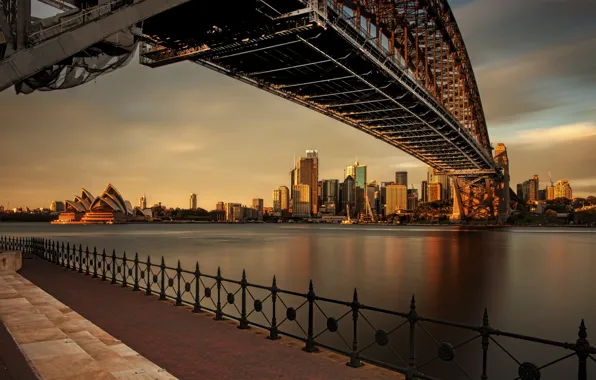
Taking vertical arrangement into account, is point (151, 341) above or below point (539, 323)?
above

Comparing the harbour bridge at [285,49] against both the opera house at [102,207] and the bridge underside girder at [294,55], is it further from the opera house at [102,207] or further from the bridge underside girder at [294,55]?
the opera house at [102,207]

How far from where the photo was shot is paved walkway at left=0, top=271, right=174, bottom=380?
5.53 m

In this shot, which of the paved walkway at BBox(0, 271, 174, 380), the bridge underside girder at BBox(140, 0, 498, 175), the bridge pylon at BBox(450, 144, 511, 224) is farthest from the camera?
the bridge pylon at BBox(450, 144, 511, 224)

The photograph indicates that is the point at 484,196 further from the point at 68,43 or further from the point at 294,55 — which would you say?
the point at 68,43

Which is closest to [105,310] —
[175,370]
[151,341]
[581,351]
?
[151,341]

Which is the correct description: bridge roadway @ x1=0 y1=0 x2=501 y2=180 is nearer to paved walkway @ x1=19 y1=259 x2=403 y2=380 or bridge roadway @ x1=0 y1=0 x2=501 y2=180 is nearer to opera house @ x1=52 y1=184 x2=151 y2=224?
paved walkway @ x1=19 y1=259 x2=403 y2=380

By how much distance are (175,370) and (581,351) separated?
5411 mm

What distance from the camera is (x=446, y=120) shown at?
5084 centimetres

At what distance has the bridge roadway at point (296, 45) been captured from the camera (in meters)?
10.1

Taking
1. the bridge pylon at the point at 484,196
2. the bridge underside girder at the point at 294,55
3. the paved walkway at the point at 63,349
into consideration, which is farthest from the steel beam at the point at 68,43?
the bridge pylon at the point at 484,196

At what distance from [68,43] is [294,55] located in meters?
23.3

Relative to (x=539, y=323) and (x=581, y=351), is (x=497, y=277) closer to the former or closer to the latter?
(x=539, y=323)

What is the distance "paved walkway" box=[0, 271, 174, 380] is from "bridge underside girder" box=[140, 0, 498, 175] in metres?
16.6

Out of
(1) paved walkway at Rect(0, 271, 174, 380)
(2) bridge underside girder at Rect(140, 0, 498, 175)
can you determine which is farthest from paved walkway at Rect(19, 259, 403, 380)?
(2) bridge underside girder at Rect(140, 0, 498, 175)
